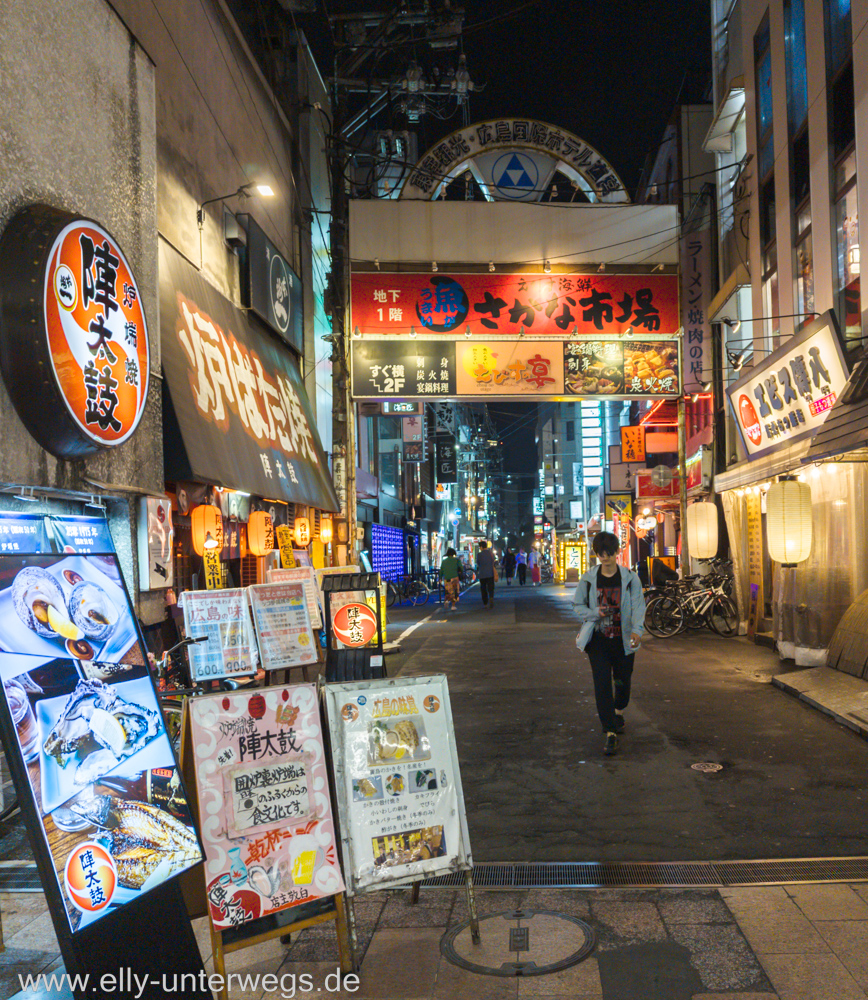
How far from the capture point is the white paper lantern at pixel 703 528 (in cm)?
1736

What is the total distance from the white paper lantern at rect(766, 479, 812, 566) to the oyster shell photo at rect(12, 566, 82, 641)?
10588 millimetres

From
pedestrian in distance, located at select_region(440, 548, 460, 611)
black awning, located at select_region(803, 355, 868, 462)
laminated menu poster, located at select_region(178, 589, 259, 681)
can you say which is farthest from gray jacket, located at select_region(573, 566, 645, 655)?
pedestrian in distance, located at select_region(440, 548, 460, 611)

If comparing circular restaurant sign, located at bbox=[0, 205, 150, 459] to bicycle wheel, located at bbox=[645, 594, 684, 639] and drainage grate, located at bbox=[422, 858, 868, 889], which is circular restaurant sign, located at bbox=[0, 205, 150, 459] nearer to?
drainage grate, located at bbox=[422, 858, 868, 889]

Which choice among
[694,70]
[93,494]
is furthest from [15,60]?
[694,70]

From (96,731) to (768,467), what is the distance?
40.6 feet

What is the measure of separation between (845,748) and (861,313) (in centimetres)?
632

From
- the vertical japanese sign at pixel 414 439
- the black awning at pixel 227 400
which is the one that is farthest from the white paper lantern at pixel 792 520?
the vertical japanese sign at pixel 414 439

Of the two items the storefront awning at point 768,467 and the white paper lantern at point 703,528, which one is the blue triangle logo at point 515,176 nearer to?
the storefront awning at point 768,467

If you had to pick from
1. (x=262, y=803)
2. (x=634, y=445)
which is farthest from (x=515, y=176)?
(x=262, y=803)

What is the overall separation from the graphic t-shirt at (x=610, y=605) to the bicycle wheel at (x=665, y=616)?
400 inches

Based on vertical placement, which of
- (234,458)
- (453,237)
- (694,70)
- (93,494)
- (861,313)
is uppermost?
(694,70)

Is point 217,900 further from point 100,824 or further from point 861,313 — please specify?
point 861,313

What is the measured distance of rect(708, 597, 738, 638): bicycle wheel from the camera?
656 inches

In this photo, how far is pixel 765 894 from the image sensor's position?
4391mm
